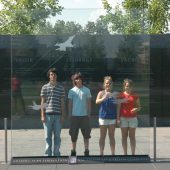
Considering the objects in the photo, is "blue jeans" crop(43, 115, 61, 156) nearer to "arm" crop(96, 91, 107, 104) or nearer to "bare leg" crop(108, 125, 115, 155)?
"arm" crop(96, 91, 107, 104)

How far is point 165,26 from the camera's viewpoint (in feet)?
69.3

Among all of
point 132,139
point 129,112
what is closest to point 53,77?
point 129,112

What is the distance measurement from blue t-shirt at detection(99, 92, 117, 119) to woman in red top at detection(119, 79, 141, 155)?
0.15 metres

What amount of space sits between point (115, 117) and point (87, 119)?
0.59 meters

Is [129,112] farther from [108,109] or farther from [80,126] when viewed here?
[80,126]

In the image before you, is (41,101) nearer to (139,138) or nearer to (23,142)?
(23,142)

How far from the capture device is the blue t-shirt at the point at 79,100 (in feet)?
36.9

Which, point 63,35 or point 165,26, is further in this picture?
point 165,26

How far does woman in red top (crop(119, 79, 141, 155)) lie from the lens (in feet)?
37.2

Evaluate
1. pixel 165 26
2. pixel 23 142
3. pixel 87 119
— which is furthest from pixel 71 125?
pixel 165 26

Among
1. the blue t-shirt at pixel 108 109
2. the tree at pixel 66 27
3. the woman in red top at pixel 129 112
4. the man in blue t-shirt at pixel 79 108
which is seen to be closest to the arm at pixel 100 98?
the blue t-shirt at pixel 108 109

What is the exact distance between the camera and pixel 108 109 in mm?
11312

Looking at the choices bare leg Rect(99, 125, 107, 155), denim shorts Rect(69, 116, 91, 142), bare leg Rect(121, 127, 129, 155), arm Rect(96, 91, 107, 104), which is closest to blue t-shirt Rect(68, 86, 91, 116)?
denim shorts Rect(69, 116, 91, 142)

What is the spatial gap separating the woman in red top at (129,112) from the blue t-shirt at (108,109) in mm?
152
